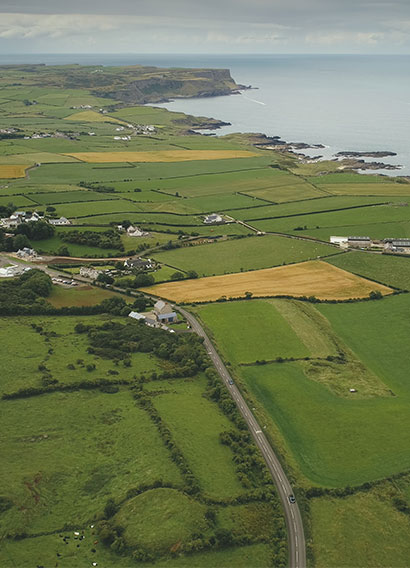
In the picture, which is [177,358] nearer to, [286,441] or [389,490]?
[286,441]

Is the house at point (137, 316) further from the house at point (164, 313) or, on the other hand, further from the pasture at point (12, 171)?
the pasture at point (12, 171)

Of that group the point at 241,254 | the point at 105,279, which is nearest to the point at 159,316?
the point at 105,279

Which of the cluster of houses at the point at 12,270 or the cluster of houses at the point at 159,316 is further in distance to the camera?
the cluster of houses at the point at 12,270

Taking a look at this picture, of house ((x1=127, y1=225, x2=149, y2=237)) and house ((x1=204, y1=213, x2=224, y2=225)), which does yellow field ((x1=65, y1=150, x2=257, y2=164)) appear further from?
house ((x1=127, y1=225, x2=149, y2=237))

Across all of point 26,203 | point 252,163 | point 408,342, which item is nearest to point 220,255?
point 408,342

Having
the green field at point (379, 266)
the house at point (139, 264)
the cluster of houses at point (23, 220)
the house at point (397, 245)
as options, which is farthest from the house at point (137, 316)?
the house at point (397, 245)

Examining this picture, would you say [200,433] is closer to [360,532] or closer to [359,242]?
[360,532]

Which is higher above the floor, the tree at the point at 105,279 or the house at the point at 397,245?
the house at the point at 397,245
